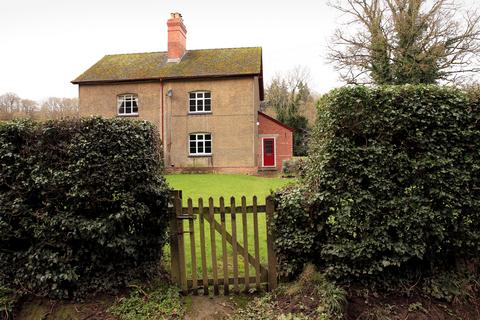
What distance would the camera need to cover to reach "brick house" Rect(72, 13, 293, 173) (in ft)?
73.8

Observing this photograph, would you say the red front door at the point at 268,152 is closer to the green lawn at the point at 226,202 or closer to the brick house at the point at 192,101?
the brick house at the point at 192,101

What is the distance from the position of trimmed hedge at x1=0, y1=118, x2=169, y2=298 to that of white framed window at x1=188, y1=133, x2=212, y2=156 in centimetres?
1811

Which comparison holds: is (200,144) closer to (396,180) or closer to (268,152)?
(268,152)

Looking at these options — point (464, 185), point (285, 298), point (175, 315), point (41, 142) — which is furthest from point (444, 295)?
point (41, 142)

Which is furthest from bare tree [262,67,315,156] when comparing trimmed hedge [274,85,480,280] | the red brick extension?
trimmed hedge [274,85,480,280]

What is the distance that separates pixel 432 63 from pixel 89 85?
2231 cm

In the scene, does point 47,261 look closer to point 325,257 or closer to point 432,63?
point 325,257

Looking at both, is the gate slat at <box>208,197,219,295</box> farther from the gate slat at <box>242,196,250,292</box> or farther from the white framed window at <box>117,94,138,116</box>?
the white framed window at <box>117,94,138,116</box>

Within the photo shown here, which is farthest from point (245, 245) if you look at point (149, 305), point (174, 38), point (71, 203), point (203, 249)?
point (174, 38)

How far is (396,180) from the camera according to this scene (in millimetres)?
4590

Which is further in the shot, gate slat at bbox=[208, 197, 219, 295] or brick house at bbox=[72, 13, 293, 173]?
brick house at bbox=[72, 13, 293, 173]

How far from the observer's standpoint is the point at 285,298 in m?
4.68

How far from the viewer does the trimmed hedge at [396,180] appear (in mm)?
4477

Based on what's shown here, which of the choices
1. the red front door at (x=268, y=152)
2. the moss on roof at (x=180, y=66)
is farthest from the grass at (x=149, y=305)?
the red front door at (x=268, y=152)
